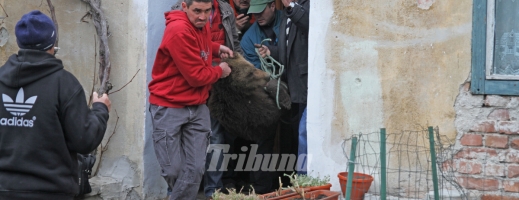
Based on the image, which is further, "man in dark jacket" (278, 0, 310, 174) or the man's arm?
"man in dark jacket" (278, 0, 310, 174)

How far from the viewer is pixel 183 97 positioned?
A: 5074mm

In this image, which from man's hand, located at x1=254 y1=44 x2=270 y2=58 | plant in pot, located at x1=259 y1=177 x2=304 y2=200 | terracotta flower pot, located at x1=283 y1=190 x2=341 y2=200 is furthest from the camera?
man's hand, located at x1=254 y1=44 x2=270 y2=58

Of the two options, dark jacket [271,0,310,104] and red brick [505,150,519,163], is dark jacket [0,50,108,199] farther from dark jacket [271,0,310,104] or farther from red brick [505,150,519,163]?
red brick [505,150,519,163]

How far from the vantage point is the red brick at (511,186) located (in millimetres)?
4621

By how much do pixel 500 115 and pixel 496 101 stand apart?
0.10 m

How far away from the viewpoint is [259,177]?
6.22 m

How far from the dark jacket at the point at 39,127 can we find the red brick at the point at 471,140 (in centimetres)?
261

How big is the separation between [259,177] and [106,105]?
2693 millimetres

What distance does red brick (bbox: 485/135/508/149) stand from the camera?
4.64m

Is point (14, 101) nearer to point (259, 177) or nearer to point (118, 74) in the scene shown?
point (118, 74)

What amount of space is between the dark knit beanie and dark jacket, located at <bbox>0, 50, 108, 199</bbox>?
0.04 meters

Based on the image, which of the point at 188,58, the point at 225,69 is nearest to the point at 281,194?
the point at 225,69

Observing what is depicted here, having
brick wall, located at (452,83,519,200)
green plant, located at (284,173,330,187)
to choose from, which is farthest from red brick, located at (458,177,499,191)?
green plant, located at (284,173,330,187)

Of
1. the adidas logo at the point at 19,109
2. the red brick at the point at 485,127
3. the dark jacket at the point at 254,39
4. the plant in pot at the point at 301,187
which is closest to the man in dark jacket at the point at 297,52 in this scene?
the dark jacket at the point at 254,39
